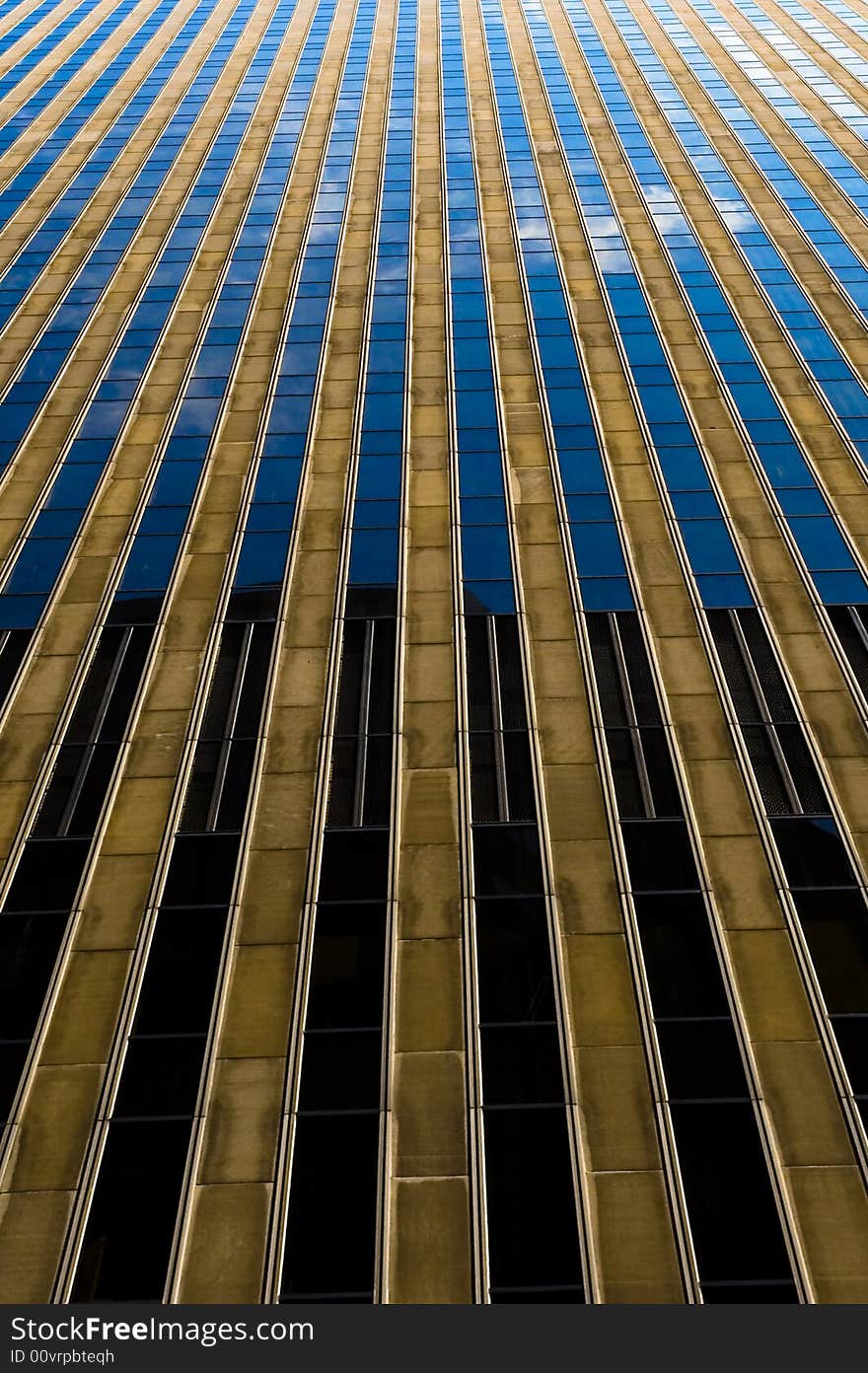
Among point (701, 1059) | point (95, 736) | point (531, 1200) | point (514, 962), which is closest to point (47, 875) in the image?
point (95, 736)

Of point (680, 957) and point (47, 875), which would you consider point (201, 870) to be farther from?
point (680, 957)

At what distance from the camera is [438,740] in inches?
757

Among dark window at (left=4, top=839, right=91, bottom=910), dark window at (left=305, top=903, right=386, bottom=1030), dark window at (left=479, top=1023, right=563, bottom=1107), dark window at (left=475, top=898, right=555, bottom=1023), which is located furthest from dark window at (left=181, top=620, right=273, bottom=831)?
dark window at (left=479, top=1023, right=563, bottom=1107)

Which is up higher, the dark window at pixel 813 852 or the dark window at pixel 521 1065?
the dark window at pixel 813 852

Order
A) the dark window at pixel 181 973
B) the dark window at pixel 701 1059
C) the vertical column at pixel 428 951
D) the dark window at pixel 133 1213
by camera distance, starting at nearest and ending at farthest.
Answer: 1. the dark window at pixel 133 1213
2. the vertical column at pixel 428 951
3. the dark window at pixel 701 1059
4. the dark window at pixel 181 973

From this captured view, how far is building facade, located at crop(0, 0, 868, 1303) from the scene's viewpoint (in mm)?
13117

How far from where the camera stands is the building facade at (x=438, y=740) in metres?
13.1

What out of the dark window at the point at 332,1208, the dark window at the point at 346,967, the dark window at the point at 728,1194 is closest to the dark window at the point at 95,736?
the dark window at the point at 346,967

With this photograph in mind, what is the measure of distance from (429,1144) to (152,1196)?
177 inches

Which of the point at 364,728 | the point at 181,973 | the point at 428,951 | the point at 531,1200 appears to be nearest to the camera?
the point at 531,1200

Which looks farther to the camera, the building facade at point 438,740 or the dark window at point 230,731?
the dark window at point 230,731

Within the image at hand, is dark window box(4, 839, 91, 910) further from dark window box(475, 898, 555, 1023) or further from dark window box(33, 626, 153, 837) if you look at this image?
dark window box(475, 898, 555, 1023)

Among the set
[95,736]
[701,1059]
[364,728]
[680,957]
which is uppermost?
[364,728]

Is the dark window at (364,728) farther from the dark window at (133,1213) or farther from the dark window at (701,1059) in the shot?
the dark window at (701,1059)
